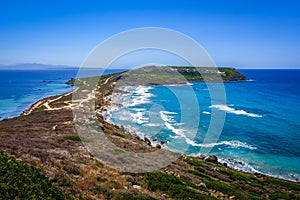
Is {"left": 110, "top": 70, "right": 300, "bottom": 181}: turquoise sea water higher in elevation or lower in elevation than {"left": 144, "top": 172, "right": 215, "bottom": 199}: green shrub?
lower

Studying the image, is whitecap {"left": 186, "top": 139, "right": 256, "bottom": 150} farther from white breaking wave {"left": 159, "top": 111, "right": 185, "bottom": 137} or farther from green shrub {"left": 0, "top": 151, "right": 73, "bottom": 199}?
green shrub {"left": 0, "top": 151, "right": 73, "bottom": 199}

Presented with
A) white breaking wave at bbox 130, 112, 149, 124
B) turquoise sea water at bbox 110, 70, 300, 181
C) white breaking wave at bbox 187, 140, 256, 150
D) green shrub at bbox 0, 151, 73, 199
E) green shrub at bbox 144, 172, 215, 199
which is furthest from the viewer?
white breaking wave at bbox 130, 112, 149, 124

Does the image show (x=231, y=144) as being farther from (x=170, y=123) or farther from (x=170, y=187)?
(x=170, y=187)

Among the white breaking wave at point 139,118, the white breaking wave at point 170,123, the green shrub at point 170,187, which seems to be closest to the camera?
the green shrub at point 170,187

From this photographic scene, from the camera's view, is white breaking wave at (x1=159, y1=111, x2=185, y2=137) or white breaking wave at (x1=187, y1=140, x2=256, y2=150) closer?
white breaking wave at (x1=187, y1=140, x2=256, y2=150)

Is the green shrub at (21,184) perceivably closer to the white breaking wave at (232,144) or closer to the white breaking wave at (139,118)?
the white breaking wave at (232,144)

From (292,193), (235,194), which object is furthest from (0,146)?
(292,193)

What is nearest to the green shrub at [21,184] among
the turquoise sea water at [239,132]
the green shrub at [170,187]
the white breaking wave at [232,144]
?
the green shrub at [170,187]

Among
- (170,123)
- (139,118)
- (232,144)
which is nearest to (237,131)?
(232,144)

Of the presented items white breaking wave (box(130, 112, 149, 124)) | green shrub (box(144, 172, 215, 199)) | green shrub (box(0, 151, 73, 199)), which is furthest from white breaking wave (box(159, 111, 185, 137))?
green shrub (box(0, 151, 73, 199))

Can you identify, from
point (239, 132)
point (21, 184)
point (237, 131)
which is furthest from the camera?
point (237, 131)

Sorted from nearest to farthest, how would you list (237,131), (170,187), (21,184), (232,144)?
(21,184)
(170,187)
(232,144)
(237,131)
